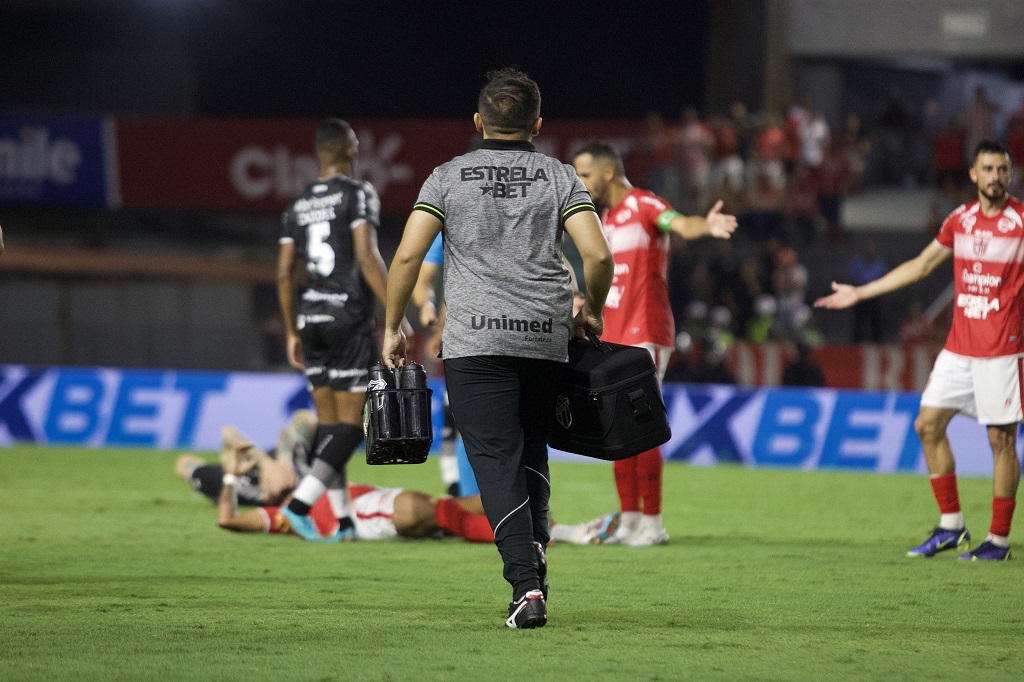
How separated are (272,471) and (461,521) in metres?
1.80

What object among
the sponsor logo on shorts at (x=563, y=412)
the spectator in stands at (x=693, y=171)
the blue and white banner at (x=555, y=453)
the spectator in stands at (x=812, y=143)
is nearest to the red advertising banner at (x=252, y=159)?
the spectator in stands at (x=693, y=171)

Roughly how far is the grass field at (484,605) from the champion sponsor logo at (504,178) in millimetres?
1617

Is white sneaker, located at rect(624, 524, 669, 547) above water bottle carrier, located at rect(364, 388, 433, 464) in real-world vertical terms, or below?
below

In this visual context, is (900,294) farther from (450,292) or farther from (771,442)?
(450,292)

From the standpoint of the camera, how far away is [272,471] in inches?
354

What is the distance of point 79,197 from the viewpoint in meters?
23.4

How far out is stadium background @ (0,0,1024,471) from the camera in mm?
22047

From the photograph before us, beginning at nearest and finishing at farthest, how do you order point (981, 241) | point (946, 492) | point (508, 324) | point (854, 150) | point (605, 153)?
point (508, 324)
point (981, 241)
point (946, 492)
point (605, 153)
point (854, 150)

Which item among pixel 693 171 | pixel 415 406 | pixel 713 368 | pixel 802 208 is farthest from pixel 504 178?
pixel 802 208

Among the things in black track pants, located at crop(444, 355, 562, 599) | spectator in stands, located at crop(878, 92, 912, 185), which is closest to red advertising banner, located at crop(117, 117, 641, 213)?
spectator in stands, located at crop(878, 92, 912, 185)

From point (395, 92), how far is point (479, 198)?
21.8m

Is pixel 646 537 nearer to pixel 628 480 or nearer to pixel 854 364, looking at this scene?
pixel 628 480

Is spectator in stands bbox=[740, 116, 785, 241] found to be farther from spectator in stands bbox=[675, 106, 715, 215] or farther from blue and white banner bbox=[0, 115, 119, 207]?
blue and white banner bbox=[0, 115, 119, 207]

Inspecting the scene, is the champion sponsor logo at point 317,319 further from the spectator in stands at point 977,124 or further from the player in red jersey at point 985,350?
the spectator in stands at point 977,124
